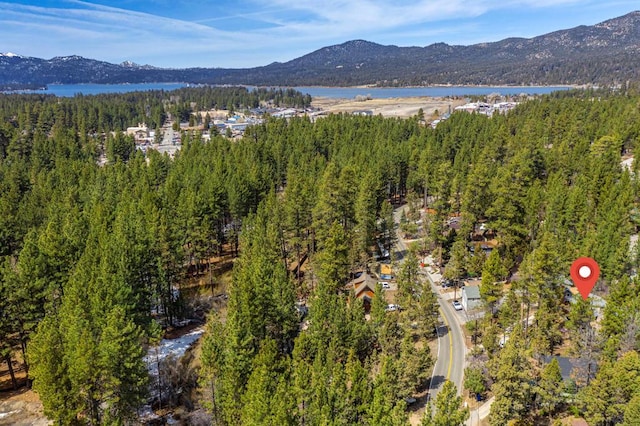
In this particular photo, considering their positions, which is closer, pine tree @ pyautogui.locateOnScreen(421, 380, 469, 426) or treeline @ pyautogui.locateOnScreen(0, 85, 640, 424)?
pine tree @ pyautogui.locateOnScreen(421, 380, 469, 426)

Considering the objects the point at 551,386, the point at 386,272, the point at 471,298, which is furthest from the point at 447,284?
the point at 551,386

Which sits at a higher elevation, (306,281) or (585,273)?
(585,273)

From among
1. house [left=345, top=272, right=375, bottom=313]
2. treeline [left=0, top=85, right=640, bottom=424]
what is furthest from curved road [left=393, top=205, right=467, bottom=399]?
house [left=345, top=272, right=375, bottom=313]

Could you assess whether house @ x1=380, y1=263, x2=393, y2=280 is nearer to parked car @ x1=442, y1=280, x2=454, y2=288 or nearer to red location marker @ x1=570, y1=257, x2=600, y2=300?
parked car @ x1=442, y1=280, x2=454, y2=288

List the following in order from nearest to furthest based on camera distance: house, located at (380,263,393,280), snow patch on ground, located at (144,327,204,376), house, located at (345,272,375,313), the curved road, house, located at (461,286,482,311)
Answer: the curved road, snow patch on ground, located at (144,327,204,376), house, located at (461,286,482,311), house, located at (345,272,375,313), house, located at (380,263,393,280)

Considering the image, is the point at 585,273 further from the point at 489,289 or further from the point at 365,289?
the point at 365,289

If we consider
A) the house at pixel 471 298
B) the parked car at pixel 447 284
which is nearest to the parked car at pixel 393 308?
the house at pixel 471 298

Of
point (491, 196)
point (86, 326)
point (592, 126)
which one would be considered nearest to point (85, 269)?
point (86, 326)
